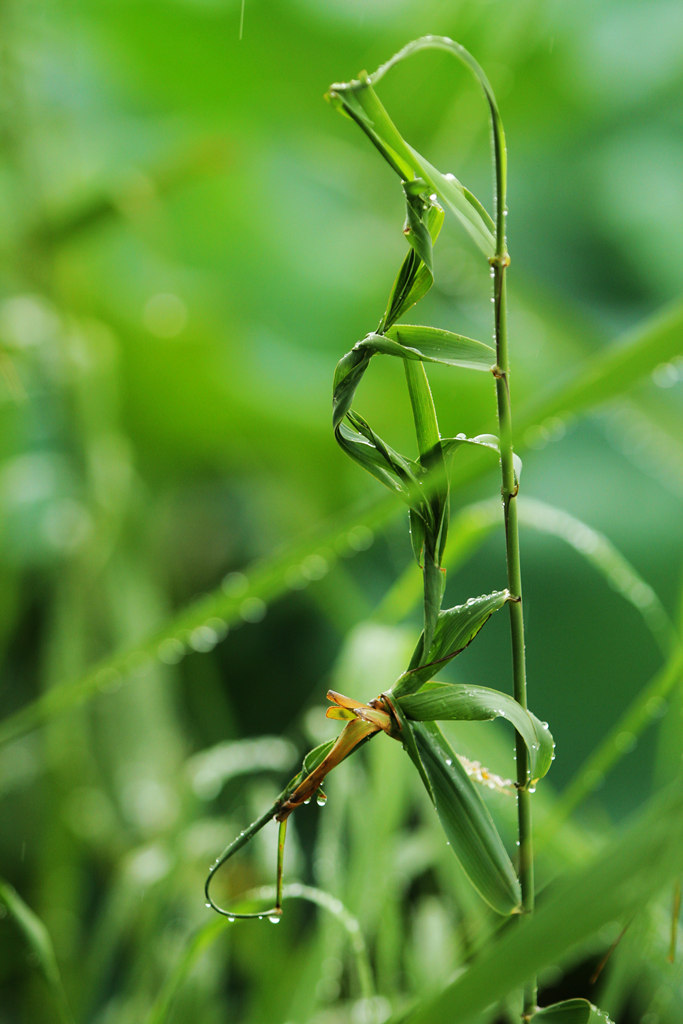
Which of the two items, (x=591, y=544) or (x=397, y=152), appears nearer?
(x=397, y=152)

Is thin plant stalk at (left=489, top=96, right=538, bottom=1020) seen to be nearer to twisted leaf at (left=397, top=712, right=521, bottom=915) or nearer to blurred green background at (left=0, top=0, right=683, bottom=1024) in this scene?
twisted leaf at (left=397, top=712, right=521, bottom=915)

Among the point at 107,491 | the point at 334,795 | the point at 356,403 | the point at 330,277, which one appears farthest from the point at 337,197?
the point at 334,795

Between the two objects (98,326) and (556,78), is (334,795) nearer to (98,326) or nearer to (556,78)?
(98,326)

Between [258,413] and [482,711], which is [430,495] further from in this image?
[258,413]

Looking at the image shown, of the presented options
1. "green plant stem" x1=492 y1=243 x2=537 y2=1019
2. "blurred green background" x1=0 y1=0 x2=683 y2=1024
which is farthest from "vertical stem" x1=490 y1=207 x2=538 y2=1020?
"blurred green background" x1=0 y1=0 x2=683 y2=1024

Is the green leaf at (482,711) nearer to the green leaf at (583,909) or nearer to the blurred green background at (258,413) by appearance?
the green leaf at (583,909)

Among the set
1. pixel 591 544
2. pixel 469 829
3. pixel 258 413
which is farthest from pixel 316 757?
pixel 258 413
